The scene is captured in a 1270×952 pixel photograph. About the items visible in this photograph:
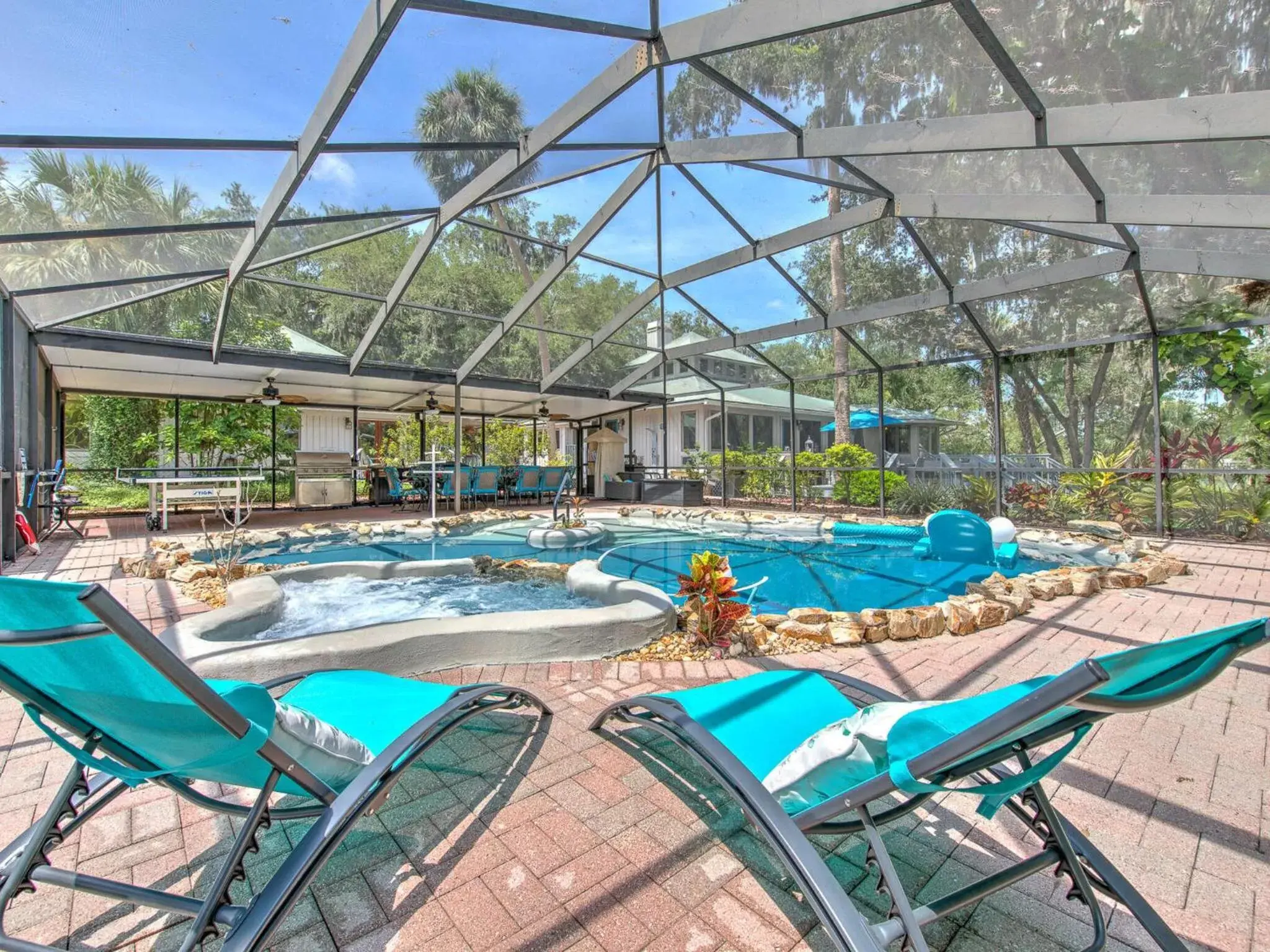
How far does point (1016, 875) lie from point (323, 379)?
11835mm

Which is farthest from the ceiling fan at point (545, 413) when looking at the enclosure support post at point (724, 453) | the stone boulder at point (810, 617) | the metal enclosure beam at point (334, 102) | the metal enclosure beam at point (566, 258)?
the stone boulder at point (810, 617)

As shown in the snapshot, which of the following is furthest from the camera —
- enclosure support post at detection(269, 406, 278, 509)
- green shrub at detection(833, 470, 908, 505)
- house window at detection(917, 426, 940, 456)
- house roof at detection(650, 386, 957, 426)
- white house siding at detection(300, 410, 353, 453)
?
white house siding at detection(300, 410, 353, 453)

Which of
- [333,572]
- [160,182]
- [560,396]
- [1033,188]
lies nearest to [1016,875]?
[333,572]

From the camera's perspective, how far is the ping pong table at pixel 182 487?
7.67 metres

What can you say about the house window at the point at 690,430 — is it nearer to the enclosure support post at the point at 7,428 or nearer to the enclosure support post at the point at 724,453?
the enclosure support post at the point at 724,453

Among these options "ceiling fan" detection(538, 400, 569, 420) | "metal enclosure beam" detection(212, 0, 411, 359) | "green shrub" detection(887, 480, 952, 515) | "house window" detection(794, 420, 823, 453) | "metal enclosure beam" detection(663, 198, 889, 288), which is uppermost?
"metal enclosure beam" detection(663, 198, 889, 288)

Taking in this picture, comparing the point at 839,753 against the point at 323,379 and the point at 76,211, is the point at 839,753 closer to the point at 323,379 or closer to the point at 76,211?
the point at 76,211

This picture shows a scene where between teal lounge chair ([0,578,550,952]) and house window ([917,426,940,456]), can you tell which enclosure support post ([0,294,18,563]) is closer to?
teal lounge chair ([0,578,550,952])

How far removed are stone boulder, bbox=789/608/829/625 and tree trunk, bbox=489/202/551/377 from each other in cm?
636

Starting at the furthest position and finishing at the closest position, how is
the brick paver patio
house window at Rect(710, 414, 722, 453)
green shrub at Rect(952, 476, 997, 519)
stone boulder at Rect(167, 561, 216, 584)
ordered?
1. house window at Rect(710, 414, 722, 453)
2. green shrub at Rect(952, 476, 997, 519)
3. stone boulder at Rect(167, 561, 216, 584)
4. the brick paver patio

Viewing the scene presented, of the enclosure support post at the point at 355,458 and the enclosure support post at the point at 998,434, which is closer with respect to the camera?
the enclosure support post at the point at 998,434

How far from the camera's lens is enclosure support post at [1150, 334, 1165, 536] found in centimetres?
801

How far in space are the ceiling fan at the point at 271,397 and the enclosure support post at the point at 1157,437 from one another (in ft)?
45.2

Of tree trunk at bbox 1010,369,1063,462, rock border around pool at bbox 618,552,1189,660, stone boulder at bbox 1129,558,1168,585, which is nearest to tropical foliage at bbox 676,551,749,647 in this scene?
rock border around pool at bbox 618,552,1189,660
